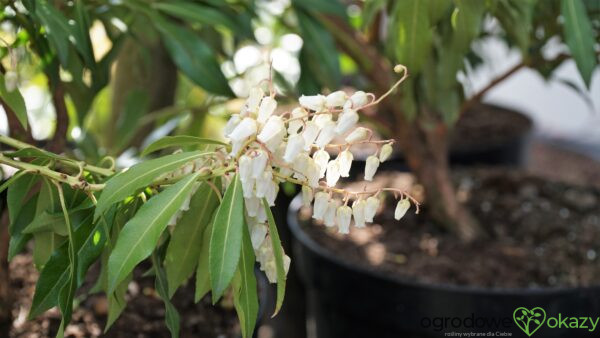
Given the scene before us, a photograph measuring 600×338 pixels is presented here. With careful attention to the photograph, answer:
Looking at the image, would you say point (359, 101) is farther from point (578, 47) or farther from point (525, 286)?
point (525, 286)

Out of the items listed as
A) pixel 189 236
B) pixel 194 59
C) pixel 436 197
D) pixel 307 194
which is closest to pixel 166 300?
pixel 189 236

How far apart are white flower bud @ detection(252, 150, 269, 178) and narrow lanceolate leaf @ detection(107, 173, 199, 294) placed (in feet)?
0.20

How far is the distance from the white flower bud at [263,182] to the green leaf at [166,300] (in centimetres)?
17

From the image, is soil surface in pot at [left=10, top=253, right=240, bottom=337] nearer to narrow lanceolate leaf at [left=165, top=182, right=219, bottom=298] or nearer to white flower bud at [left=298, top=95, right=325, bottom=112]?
narrow lanceolate leaf at [left=165, top=182, right=219, bottom=298]

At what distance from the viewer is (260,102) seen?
29.9 inches

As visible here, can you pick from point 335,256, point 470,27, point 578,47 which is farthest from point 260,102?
point 335,256

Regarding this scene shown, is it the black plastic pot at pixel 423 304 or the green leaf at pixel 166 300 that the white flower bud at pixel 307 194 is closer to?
the green leaf at pixel 166 300

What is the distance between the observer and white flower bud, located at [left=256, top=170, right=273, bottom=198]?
68 centimetres

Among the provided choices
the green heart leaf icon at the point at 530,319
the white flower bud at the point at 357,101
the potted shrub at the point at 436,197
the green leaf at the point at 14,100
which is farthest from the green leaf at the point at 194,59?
the green heart leaf icon at the point at 530,319

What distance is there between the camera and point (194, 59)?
1.10m

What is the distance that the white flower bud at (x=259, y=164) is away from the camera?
67 centimetres

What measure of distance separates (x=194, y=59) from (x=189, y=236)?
37 cm

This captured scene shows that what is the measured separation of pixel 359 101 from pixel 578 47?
37cm

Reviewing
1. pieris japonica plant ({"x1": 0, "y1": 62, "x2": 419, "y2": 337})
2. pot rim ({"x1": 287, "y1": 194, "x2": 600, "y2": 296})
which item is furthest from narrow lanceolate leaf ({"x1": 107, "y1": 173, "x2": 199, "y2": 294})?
pot rim ({"x1": 287, "y1": 194, "x2": 600, "y2": 296})
